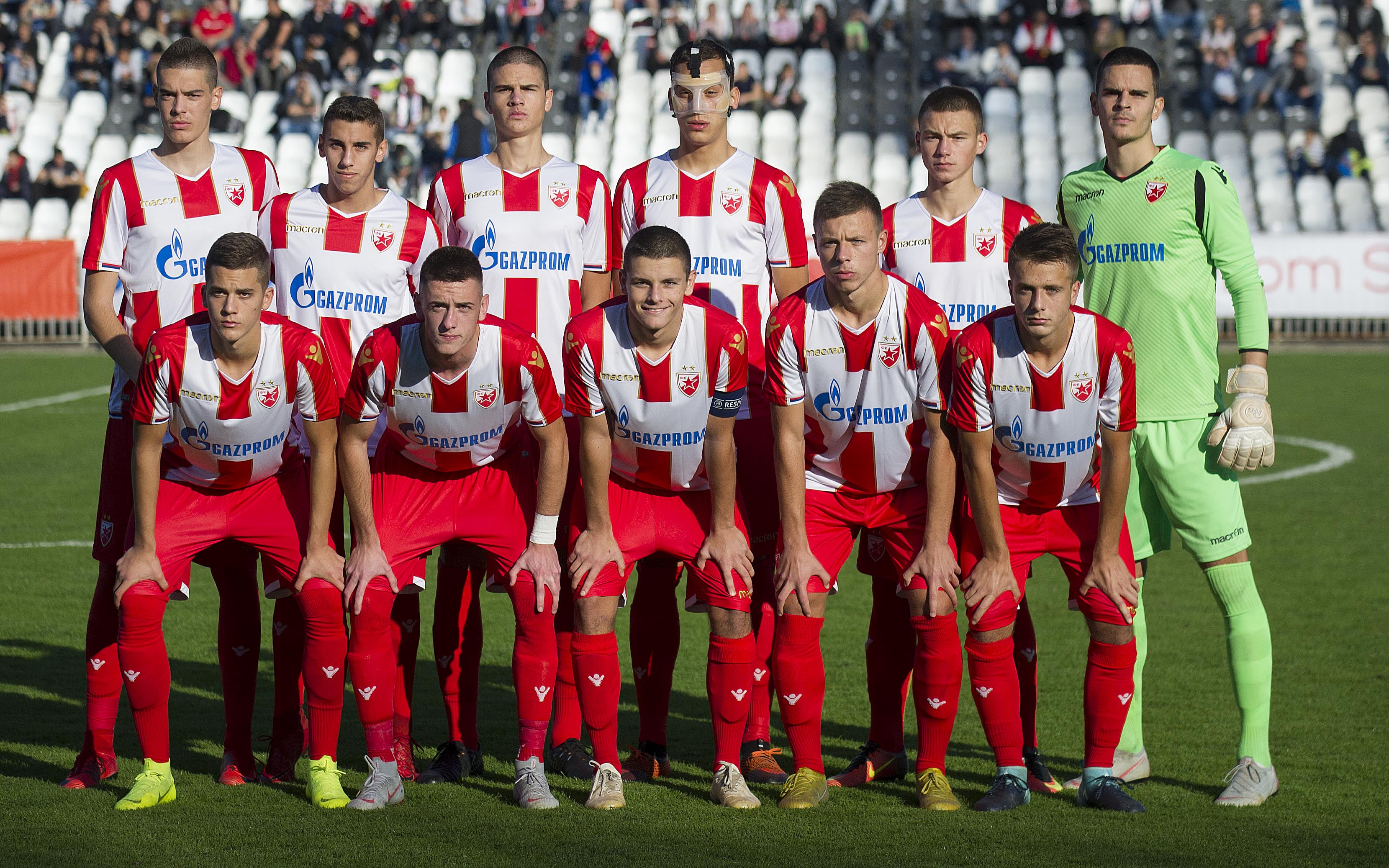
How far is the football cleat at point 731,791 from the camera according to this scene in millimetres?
4770

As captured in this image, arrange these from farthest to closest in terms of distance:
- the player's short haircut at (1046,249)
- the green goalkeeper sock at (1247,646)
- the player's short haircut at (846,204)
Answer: the green goalkeeper sock at (1247,646)
the player's short haircut at (846,204)
the player's short haircut at (1046,249)

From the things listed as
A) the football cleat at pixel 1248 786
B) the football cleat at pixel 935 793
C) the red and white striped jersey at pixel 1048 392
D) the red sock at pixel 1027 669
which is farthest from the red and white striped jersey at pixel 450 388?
the football cleat at pixel 1248 786

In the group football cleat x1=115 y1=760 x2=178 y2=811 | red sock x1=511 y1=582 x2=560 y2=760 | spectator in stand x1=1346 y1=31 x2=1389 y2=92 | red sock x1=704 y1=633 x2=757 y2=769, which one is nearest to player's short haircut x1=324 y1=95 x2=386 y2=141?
red sock x1=511 y1=582 x2=560 y2=760

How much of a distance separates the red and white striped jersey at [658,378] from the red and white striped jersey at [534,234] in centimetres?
62

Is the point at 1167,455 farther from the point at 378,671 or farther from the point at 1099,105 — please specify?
the point at 378,671

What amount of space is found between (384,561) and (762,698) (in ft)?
4.90

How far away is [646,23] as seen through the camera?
2519cm

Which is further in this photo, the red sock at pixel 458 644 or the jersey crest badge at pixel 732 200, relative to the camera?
the jersey crest badge at pixel 732 200

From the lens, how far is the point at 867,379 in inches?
190

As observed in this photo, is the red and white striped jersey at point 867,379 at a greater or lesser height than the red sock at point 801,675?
greater

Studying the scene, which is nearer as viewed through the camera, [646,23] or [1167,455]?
[1167,455]

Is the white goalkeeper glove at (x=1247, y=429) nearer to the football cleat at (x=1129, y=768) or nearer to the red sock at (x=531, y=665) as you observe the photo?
the football cleat at (x=1129, y=768)

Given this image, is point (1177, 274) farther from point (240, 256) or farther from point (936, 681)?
point (240, 256)

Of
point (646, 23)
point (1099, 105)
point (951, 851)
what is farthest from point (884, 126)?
point (951, 851)
